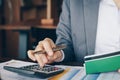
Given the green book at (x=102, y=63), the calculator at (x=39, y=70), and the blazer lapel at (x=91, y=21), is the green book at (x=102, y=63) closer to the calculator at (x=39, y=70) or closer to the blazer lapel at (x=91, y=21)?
the calculator at (x=39, y=70)

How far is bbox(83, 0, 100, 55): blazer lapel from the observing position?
128 cm

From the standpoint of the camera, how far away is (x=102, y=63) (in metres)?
0.85

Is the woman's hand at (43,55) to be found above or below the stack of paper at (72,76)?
above

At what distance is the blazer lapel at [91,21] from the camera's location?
1.28 metres

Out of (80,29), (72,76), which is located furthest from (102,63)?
(80,29)

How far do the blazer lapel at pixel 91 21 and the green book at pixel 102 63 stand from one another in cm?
42

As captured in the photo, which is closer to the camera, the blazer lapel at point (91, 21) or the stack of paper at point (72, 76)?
the stack of paper at point (72, 76)

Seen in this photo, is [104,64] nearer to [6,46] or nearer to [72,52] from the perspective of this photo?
[72,52]

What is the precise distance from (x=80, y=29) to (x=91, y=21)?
6 cm

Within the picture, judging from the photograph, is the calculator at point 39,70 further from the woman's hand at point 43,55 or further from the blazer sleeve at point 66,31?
the blazer sleeve at point 66,31

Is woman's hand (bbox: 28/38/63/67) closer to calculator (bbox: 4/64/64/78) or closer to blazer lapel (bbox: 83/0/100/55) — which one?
calculator (bbox: 4/64/64/78)

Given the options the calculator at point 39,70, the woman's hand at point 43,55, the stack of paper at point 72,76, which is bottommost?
the stack of paper at point 72,76

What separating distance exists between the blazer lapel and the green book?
42cm

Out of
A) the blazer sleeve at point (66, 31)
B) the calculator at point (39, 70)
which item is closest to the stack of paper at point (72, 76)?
the calculator at point (39, 70)
